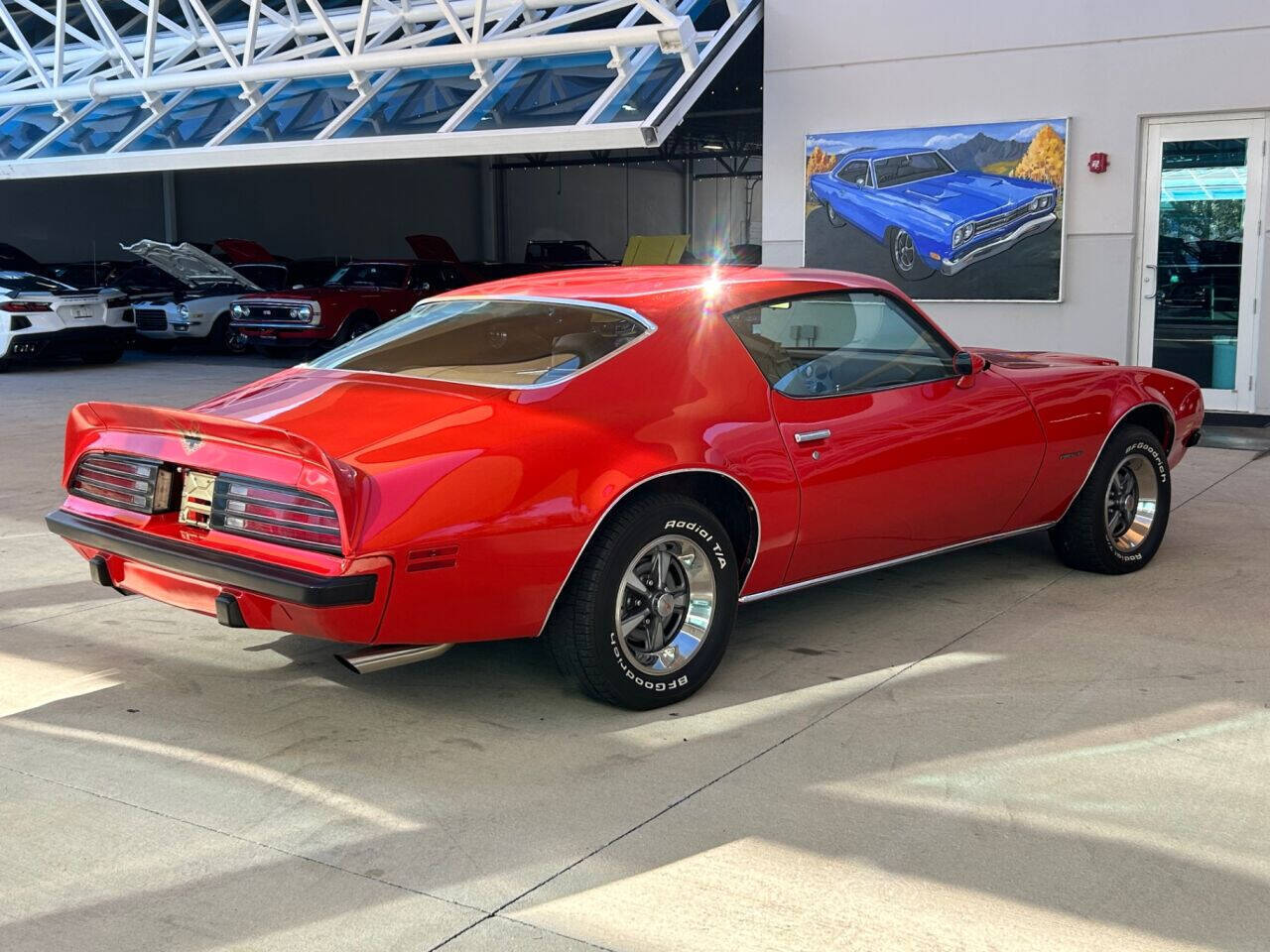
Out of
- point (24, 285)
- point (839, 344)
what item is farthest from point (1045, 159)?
point (24, 285)

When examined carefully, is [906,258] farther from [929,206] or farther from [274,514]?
[274,514]

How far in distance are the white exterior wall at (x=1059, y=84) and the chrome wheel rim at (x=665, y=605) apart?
8176 millimetres

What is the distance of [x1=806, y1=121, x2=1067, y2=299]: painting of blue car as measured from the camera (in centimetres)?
1155

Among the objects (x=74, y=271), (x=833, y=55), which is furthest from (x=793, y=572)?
(x=74, y=271)

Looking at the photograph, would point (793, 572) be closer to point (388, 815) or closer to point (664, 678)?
point (664, 678)

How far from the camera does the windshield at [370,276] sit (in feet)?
60.9

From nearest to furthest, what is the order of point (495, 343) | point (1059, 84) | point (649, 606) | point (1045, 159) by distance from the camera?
point (649, 606) < point (495, 343) < point (1059, 84) < point (1045, 159)

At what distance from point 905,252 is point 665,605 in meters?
8.77

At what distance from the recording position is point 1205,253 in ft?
36.3

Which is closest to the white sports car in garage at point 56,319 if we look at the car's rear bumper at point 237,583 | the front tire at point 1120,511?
the car's rear bumper at point 237,583

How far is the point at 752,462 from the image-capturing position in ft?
14.2

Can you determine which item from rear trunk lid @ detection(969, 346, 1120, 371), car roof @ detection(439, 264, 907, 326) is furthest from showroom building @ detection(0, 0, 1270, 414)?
car roof @ detection(439, 264, 907, 326)

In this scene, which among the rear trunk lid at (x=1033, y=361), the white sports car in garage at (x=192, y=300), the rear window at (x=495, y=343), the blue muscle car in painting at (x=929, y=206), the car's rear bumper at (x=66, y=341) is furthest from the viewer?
the white sports car in garage at (x=192, y=300)

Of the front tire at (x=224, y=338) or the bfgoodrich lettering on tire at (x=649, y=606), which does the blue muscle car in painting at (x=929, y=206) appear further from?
the front tire at (x=224, y=338)
